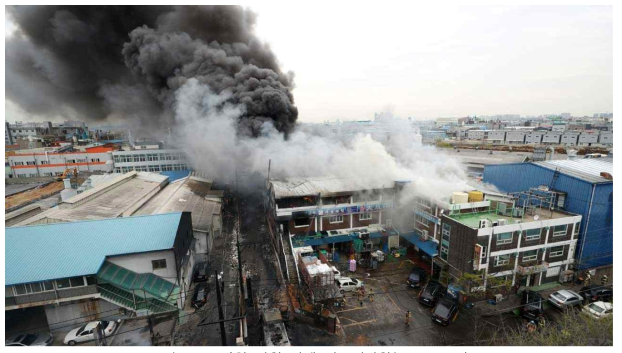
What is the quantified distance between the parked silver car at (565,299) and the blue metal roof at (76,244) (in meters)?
17.1

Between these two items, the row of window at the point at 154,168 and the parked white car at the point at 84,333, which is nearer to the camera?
the parked white car at the point at 84,333

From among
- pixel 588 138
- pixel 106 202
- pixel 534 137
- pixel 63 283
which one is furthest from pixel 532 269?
pixel 534 137

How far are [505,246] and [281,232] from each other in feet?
39.0

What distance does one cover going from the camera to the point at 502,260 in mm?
13430

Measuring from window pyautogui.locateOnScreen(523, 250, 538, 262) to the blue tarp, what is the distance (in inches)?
155

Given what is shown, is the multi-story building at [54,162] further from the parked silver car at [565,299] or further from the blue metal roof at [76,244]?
the parked silver car at [565,299]

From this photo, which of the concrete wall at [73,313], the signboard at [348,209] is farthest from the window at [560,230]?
the concrete wall at [73,313]

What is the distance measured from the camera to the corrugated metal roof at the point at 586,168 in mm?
14884

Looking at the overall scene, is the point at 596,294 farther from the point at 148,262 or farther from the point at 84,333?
the point at 84,333

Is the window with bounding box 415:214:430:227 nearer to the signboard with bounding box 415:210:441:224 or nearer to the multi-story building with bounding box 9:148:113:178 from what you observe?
the signboard with bounding box 415:210:441:224

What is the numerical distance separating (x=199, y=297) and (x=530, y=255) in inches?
623

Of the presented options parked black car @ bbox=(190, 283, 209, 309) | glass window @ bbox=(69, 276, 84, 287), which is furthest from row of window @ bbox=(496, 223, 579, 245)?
glass window @ bbox=(69, 276, 84, 287)

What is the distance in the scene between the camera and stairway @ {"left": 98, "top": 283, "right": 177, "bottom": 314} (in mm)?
11266

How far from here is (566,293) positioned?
42.8 feet
